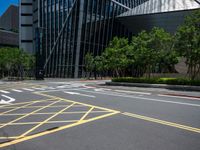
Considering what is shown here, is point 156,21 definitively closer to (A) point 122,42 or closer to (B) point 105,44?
(B) point 105,44

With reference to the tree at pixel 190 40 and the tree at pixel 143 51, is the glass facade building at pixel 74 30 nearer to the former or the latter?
the tree at pixel 143 51

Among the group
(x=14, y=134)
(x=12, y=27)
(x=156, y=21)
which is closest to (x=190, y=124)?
(x=14, y=134)

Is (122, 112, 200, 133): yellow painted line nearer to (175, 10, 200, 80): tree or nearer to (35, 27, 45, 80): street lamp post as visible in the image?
(175, 10, 200, 80): tree

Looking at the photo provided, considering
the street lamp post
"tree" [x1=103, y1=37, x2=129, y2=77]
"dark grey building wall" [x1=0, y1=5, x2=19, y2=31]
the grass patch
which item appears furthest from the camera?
"dark grey building wall" [x1=0, y1=5, x2=19, y2=31]

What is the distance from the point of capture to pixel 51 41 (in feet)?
196

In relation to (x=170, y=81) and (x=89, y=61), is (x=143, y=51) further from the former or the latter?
(x=89, y=61)

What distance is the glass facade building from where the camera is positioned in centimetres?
5244

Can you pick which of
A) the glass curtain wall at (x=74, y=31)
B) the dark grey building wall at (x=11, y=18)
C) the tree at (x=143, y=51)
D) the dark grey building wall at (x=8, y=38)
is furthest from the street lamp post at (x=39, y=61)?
the dark grey building wall at (x=11, y=18)

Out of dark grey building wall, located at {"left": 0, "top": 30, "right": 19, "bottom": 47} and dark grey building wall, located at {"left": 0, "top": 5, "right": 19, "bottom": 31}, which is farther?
dark grey building wall, located at {"left": 0, "top": 5, "right": 19, "bottom": 31}

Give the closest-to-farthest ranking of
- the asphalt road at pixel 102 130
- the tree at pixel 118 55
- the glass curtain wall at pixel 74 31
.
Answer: the asphalt road at pixel 102 130
the tree at pixel 118 55
the glass curtain wall at pixel 74 31

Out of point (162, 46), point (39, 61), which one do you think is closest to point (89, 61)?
point (39, 61)

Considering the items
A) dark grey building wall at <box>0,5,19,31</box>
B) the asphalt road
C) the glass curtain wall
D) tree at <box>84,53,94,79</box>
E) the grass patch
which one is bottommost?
the asphalt road

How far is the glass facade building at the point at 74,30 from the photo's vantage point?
172 ft

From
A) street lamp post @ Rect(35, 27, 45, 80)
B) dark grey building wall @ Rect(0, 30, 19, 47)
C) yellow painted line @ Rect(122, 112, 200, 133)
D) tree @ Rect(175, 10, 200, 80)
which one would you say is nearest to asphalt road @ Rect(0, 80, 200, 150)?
yellow painted line @ Rect(122, 112, 200, 133)
